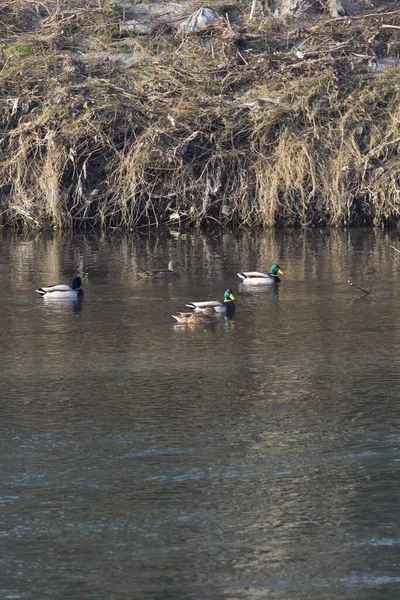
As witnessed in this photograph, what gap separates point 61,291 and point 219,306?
7.75 feet

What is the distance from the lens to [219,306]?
1458 cm

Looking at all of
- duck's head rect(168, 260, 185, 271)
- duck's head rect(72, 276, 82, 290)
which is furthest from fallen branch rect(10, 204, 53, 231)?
duck's head rect(72, 276, 82, 290)

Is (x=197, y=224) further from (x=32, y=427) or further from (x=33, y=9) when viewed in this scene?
(x=32, y=427)

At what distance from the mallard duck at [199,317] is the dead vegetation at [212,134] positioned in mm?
8519

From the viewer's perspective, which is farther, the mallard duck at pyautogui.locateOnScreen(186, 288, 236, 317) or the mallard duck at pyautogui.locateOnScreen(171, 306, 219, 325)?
the mallard duck at pyautogui.locateOnScreen(186, 288, 236, 317)

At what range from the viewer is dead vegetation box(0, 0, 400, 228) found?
2284 cm

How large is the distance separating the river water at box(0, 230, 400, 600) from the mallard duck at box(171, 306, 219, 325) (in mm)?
117

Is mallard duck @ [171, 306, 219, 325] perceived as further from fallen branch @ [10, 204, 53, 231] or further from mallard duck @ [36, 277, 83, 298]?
fallen branch @ [10, 204, 53, 231]

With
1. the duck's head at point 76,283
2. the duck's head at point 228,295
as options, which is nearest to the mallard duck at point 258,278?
the duck's head at point 228,295

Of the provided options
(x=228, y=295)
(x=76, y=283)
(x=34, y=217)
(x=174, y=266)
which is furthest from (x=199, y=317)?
(x=34, y=217)

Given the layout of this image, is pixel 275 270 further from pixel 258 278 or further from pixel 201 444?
pixel 201 444

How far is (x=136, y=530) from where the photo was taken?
791 centimetres

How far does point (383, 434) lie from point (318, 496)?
147 cm

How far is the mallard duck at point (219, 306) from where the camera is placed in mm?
14439
